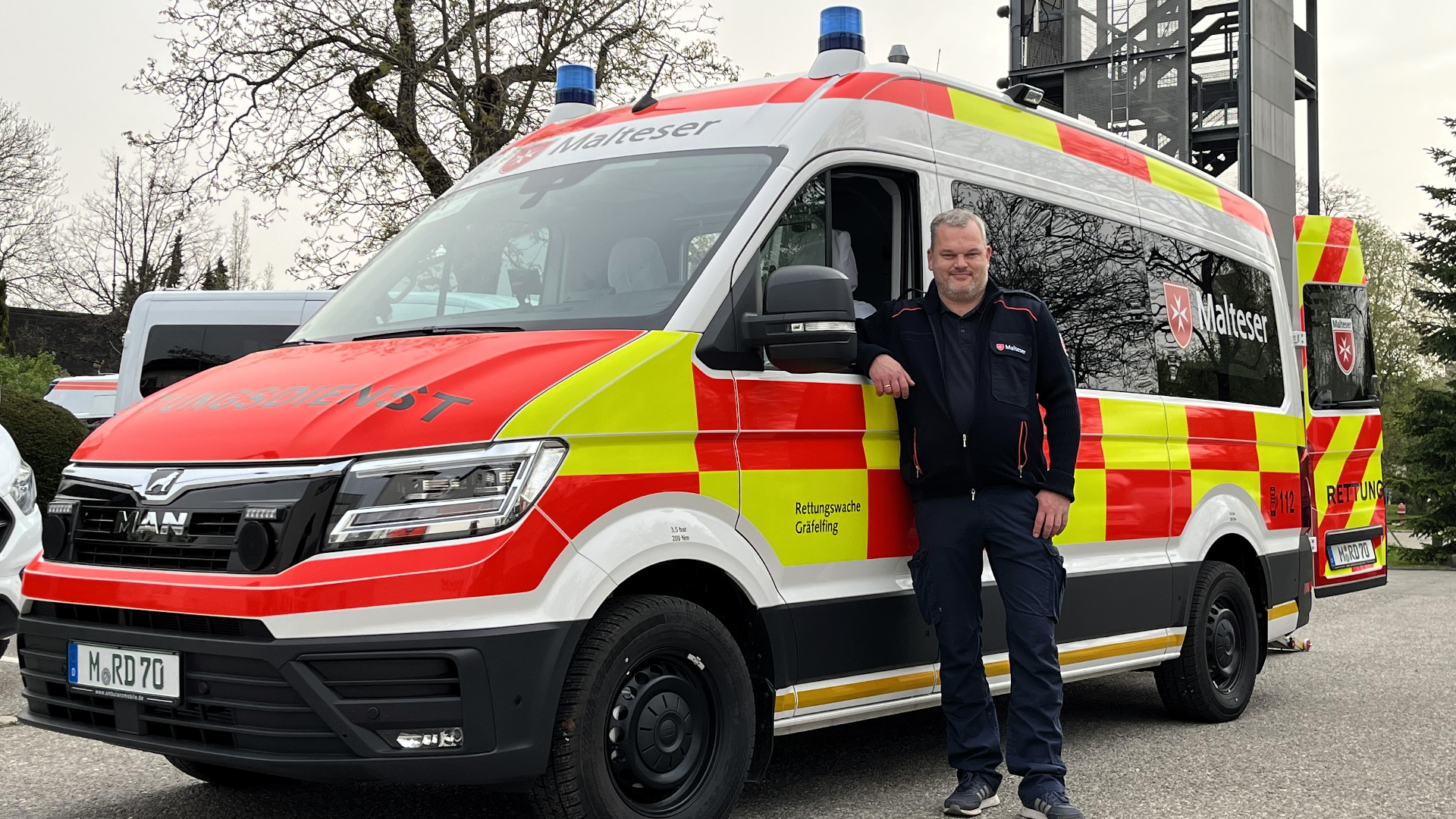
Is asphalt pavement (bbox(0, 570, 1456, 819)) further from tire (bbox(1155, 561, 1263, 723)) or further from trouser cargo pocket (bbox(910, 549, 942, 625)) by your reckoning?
trouser cargo pocket (bbox(910, 549, 942, 625))

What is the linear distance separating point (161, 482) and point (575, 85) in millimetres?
2622

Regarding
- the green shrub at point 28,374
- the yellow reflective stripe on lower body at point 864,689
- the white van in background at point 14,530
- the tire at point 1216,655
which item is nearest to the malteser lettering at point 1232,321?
the tire at point 1216,655

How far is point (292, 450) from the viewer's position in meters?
3.39

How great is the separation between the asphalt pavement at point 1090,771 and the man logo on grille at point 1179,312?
1745 mm

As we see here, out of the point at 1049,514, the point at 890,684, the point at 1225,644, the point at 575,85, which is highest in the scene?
the point at 575,85

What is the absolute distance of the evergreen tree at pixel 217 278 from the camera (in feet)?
144

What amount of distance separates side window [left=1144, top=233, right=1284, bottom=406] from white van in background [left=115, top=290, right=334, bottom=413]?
8.65 meters

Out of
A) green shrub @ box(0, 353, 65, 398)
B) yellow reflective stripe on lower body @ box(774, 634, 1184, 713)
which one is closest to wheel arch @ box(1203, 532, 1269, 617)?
yellow reflective stripe on lower body @ box(774, 634, 1184, 713)

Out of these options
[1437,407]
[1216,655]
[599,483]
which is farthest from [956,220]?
[1437,407]

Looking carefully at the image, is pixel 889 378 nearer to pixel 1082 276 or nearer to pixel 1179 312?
pixel 1082 276

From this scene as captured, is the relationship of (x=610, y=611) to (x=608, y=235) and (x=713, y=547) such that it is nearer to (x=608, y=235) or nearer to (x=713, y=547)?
(x=713, y=547)

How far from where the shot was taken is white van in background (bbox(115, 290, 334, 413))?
12.9 m

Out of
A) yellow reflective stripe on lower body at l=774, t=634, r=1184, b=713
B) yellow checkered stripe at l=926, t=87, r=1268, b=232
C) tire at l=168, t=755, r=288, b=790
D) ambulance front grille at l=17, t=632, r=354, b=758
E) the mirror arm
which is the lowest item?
tire at l=168, t=755, r=288, b=790

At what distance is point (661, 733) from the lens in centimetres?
374
